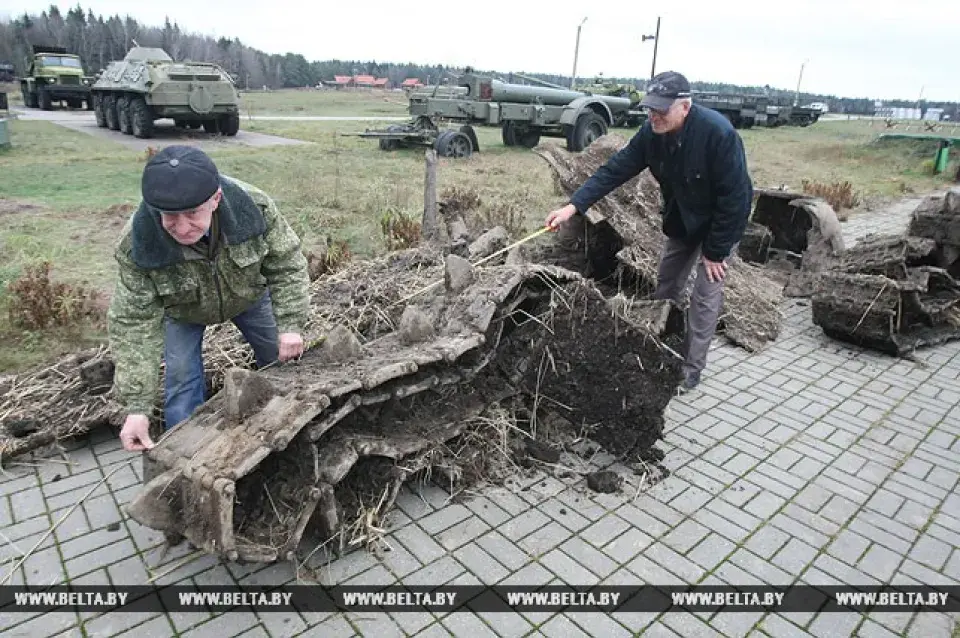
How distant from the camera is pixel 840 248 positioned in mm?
7070

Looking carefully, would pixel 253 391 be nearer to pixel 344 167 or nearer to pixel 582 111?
pixel 344 167

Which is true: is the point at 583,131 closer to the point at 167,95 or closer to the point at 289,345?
the point at 167,95

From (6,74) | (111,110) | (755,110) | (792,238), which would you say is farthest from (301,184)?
(6,74)

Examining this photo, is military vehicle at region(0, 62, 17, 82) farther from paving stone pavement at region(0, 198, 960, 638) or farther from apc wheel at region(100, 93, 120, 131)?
paving stone pavement at region(0, 198, 960, 638)

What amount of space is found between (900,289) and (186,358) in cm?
546

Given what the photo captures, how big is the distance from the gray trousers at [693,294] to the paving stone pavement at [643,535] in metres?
0.59

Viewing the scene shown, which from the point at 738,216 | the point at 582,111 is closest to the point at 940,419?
the point at 738,216

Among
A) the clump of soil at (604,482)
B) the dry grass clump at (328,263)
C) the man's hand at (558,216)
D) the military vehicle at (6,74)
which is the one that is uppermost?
the military vehicle at (6,74)

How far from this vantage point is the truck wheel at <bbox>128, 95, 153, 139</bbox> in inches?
693

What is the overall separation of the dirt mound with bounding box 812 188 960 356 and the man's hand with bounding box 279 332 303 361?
464cm

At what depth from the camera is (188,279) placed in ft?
10.5

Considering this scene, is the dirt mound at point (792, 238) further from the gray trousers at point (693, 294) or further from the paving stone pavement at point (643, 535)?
the paving stone pavement at point (643, 535)

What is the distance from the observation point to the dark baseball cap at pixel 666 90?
4.33m

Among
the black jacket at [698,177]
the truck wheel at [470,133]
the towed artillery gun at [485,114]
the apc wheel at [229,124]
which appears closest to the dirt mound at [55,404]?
the black jacket at [698,177]
